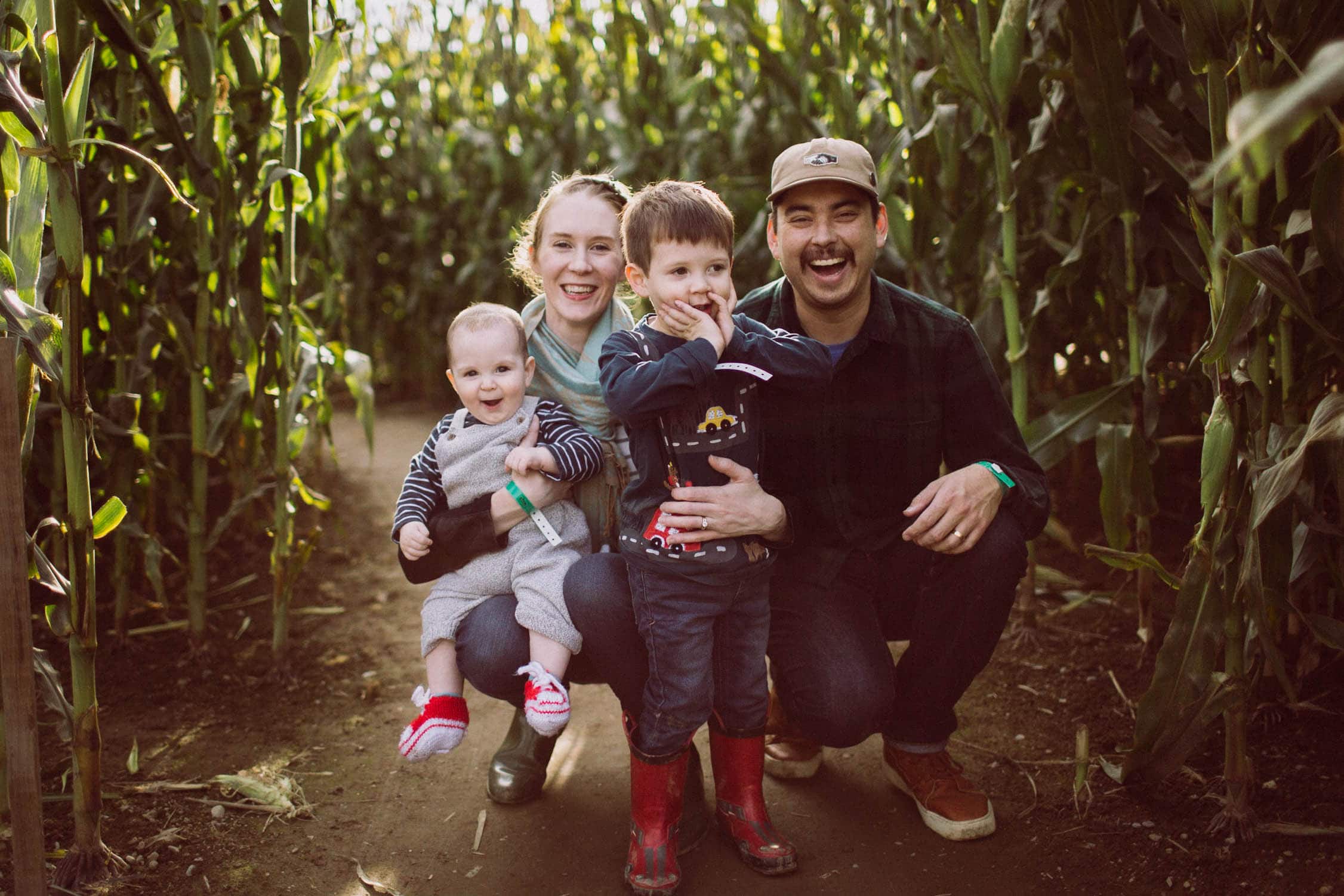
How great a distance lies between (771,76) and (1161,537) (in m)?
2.21

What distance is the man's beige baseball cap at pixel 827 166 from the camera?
2.17 metres

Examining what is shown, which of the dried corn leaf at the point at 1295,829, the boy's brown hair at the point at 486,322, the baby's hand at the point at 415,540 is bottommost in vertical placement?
the dried corn leaf at the point at 1295,829

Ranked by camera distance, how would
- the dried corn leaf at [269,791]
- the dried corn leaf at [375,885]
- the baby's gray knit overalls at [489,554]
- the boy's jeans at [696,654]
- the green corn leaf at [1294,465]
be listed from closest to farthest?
1. the green corn leaf at [1294,465]
2. the boy's jeans at [696,654]
3. the dried corn leaf at [375,885]
4. the baby's gray knit overalls at [489,554]
5. the dried corn leaf at [269,791]

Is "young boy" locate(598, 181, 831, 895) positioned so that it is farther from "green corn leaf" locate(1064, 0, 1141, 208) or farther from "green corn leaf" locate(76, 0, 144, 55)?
"green corn leaf" locate(76, 0, 144, 55)

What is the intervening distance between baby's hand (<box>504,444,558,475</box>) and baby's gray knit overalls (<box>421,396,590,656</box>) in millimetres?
87

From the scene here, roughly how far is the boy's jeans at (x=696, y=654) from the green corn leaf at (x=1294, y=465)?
902 mm

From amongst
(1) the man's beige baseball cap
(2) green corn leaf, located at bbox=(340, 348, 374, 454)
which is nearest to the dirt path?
(2) green corn leaf, located at bbox=(340, 348, 374, 454)

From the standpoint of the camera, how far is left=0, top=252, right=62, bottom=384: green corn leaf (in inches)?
62.4

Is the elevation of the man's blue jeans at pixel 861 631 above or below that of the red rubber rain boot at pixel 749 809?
above

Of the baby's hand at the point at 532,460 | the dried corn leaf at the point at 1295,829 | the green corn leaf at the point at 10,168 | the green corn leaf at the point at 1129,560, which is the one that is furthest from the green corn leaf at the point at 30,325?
the dried corn leaf at the point at 1295,829

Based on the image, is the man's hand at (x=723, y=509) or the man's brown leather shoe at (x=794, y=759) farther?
the man's brown leather shoe at (x=794, y=759)

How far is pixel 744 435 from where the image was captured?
6.79ft

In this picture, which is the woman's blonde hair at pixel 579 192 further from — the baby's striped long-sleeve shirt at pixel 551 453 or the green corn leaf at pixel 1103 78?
the green corn leaf at pixel 1103 78

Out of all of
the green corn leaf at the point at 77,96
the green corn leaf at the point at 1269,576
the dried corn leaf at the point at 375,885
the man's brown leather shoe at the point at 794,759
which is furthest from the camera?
the man's brown leather shoe at the point at 794,759
